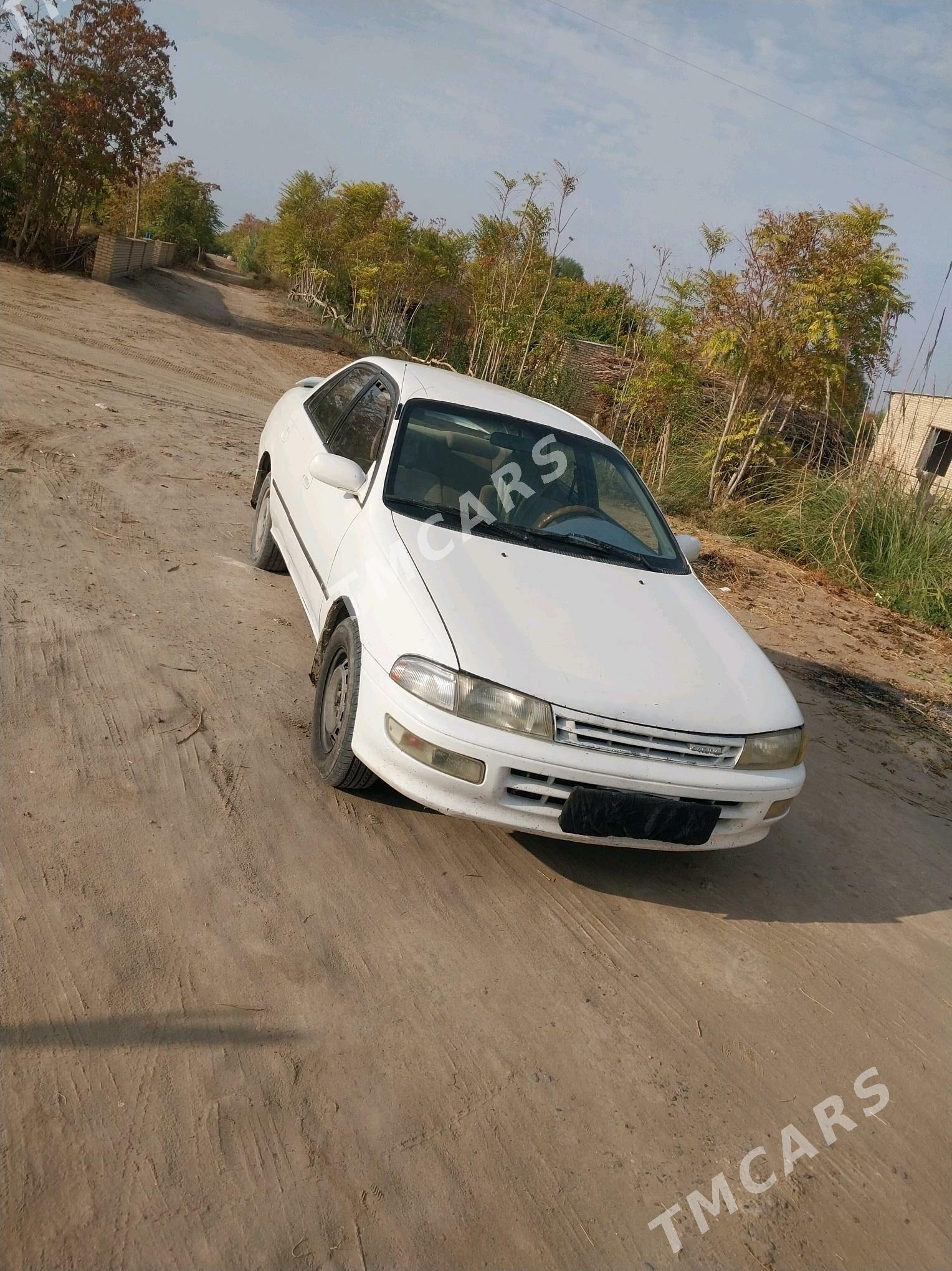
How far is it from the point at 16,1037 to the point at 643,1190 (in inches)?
63.1

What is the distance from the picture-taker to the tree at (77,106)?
61.8 ft

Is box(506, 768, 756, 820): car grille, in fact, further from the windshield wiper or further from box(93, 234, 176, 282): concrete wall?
box(93, 234, 176, 282): concrete wall

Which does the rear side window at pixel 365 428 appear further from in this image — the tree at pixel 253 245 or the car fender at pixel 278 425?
the tree at pixel 253 245

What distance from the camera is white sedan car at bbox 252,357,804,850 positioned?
322 centimetres

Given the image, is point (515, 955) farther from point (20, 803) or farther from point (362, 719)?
point (20, 803)

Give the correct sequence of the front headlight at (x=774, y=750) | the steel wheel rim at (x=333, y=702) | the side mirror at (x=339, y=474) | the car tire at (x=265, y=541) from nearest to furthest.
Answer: the front headlight at (x=774, y=750) < the steel wheel rim at (x=333, y=702) < the side mirror at (x=339, y=474) < the car tire at (x=265, y=541)

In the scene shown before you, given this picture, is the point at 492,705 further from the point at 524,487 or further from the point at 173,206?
the point at 173,206

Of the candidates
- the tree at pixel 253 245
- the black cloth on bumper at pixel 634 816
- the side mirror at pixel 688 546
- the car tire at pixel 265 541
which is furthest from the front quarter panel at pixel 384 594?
the tree at pixel 253 245

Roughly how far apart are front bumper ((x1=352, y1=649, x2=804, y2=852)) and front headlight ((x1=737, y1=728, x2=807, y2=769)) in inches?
2.1

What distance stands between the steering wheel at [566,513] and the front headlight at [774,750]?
1420 mm

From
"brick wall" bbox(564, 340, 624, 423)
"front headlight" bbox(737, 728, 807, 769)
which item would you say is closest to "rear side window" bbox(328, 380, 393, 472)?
"front headlight" bbox(737, 728, 807, 769)

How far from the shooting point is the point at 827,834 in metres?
4.54

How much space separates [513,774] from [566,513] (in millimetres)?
1756

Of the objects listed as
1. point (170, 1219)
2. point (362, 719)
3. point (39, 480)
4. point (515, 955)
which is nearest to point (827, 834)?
point (515, 955)
